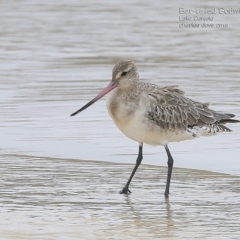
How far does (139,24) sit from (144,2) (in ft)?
11.0

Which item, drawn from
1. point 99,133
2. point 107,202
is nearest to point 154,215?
point 107,202

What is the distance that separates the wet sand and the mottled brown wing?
1.90 feet

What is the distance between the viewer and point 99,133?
1202cm

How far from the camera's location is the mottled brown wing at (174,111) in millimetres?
9766

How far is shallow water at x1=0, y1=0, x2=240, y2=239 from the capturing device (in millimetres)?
8273

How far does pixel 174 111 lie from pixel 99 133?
2.18 meters

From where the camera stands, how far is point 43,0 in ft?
79.9

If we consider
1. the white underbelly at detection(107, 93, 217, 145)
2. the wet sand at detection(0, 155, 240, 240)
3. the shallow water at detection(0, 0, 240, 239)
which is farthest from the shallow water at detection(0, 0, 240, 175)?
the white underbelly at detection(107, 93, 217, 145)

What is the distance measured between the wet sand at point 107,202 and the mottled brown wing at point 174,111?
58 cm

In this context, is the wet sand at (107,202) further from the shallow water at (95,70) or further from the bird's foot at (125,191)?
the shallow water at (95,70)

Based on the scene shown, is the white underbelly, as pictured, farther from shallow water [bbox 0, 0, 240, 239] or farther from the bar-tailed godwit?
shallow water [bbox 0, 0, 240, 239]

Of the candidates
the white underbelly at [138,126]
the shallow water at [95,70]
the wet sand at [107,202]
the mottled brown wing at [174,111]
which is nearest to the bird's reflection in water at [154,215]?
the wet sand at [107,202]

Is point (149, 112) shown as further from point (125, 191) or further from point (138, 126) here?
point (125, 191)

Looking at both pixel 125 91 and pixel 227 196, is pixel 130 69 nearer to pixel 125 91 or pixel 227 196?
pixel 125 91
